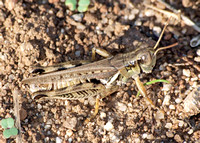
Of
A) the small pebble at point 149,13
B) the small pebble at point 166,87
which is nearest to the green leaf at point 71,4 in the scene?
the small pebble at point 149,13

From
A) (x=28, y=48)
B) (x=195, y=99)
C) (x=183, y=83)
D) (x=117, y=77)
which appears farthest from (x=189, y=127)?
(x=28, y=48)

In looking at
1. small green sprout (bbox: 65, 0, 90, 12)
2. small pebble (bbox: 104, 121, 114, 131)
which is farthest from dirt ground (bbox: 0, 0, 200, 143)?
small green sprout (bbox: 65, 0, 90, 12)

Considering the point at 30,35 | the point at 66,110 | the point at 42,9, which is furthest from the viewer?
the point at 42,9

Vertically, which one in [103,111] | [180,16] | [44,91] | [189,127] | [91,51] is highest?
[180,16]

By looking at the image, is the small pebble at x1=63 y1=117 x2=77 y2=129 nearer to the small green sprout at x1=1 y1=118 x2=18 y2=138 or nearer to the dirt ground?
the dirt ground

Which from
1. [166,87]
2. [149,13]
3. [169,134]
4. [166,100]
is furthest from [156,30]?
[169,134]

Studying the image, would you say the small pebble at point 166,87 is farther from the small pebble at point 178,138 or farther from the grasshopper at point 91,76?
the small pebble at point 178,138

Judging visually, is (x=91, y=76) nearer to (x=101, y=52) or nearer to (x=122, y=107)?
(x=101, y=52)

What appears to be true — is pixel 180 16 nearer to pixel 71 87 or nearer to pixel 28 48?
pixel 71 87
